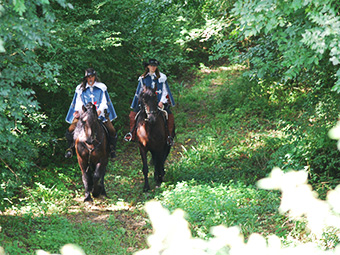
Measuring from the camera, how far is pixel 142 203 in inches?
346

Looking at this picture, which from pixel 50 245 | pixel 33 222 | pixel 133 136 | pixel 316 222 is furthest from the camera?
pixel 133 136

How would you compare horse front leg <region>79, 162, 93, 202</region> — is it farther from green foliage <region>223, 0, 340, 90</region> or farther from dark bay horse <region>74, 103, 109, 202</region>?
green foliage <region>223, 0, 340, 90</region>

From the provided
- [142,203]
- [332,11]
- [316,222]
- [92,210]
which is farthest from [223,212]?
[316,222]

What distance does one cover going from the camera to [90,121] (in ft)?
26.6

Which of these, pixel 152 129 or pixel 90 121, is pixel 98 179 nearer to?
pixel 90 121

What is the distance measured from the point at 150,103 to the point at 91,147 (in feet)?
5.16

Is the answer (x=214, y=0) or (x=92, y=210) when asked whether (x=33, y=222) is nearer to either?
(x=92, y=210)

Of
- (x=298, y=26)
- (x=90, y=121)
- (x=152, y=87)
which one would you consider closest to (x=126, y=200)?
(x=90, y=121)

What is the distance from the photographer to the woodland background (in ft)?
15.7

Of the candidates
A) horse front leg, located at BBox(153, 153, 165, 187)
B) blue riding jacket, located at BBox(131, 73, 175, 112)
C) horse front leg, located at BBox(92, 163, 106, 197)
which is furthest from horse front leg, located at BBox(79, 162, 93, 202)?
blue riding jacket, located at BBox(131, 73, 175, 112)

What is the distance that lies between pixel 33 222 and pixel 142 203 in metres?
2.37

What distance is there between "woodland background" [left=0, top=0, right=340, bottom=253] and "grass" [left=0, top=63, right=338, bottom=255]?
5.7 inches

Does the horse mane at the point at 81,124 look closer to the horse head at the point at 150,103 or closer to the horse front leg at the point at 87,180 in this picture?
the horse front leg at the point at 87,180

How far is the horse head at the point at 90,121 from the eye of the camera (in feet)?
26.6
